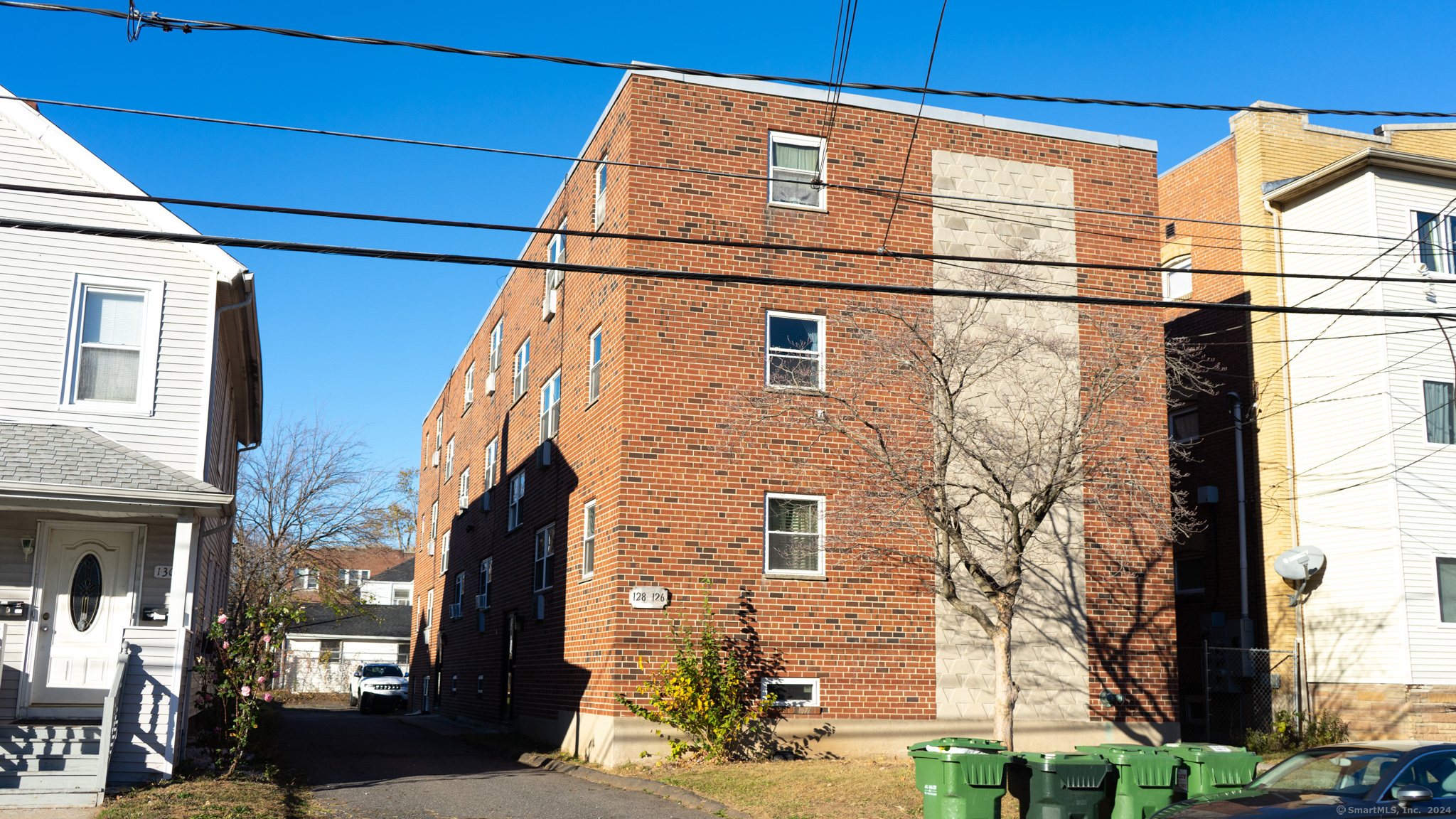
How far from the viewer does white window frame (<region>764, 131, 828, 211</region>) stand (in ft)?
62.4

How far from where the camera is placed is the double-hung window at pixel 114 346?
49.8 ft

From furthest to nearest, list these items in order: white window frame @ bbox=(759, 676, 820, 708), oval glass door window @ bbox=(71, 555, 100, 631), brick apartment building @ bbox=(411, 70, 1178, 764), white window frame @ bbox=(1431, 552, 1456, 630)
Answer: white window frame @ bbox=(1431, 552, 1456, 630) → brick apartment building @ bbox=(411, 70, 1178, 764) → white window frame @ bbox=(759, 676, 820, 708) → oval glass door window @ bbox=(71, 555, 100, 631)

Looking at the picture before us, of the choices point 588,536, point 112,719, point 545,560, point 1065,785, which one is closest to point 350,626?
point 545,560

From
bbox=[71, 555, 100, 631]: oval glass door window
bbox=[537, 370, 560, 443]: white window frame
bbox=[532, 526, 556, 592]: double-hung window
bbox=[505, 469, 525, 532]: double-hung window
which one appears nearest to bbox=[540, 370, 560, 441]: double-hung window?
bbox=[537, 370, 560, 443]: white window frame

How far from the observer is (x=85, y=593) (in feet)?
48.9

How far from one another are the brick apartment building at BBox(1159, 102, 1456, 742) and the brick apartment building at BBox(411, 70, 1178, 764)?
134 inches

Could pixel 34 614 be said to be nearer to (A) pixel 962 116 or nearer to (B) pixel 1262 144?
(A) pixel 962 116

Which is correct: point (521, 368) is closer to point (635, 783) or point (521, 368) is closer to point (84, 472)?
point (635, 783)

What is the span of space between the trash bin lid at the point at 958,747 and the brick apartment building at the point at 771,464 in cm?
577

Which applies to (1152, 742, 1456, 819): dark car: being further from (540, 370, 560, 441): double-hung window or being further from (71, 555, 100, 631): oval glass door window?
(540, 370, 560, 441): double-hung window

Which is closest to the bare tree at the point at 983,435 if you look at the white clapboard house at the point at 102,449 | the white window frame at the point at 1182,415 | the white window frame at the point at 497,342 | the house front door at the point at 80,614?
the white window frame at the point at 1182,415

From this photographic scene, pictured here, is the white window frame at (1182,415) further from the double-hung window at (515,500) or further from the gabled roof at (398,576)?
the gabled roof at (398,576)

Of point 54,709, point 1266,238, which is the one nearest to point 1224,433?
point 1266,238

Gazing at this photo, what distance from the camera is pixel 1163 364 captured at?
17.1 metres
